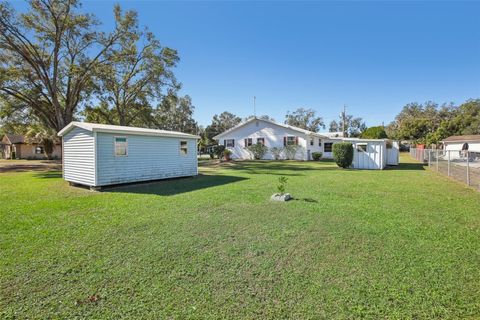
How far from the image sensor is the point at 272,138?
2512 cm

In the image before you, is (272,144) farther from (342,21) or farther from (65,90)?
(65,90)

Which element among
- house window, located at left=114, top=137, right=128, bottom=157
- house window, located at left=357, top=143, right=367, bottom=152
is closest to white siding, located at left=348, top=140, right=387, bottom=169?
house window, located at left=357, top=143, right=367, bottom=152

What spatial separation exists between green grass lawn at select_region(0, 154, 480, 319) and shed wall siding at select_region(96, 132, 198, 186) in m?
2.92

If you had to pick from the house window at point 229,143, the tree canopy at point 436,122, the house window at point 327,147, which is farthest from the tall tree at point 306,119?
the house window at point 229,143

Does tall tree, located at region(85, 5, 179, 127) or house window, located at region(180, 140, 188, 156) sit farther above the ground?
tall tree, located at region(85, 5, 179, 127)

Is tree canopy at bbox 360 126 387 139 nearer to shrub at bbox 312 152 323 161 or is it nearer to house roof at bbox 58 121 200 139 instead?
shrub at bbox 312 152 323 161

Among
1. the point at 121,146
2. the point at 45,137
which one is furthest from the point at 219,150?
the point at 45,137

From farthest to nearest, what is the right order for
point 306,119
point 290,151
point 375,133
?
point 306,119
point 375,133
point 290,151

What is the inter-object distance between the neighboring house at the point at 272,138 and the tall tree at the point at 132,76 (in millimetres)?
8651

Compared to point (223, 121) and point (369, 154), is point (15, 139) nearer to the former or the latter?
point (223, 121)

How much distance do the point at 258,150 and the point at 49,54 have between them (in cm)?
2064

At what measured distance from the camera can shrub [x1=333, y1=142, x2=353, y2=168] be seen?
51.1 feet

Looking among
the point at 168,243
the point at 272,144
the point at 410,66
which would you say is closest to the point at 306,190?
the point at 168,243

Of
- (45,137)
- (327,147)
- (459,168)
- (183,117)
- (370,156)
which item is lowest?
(459,168)
